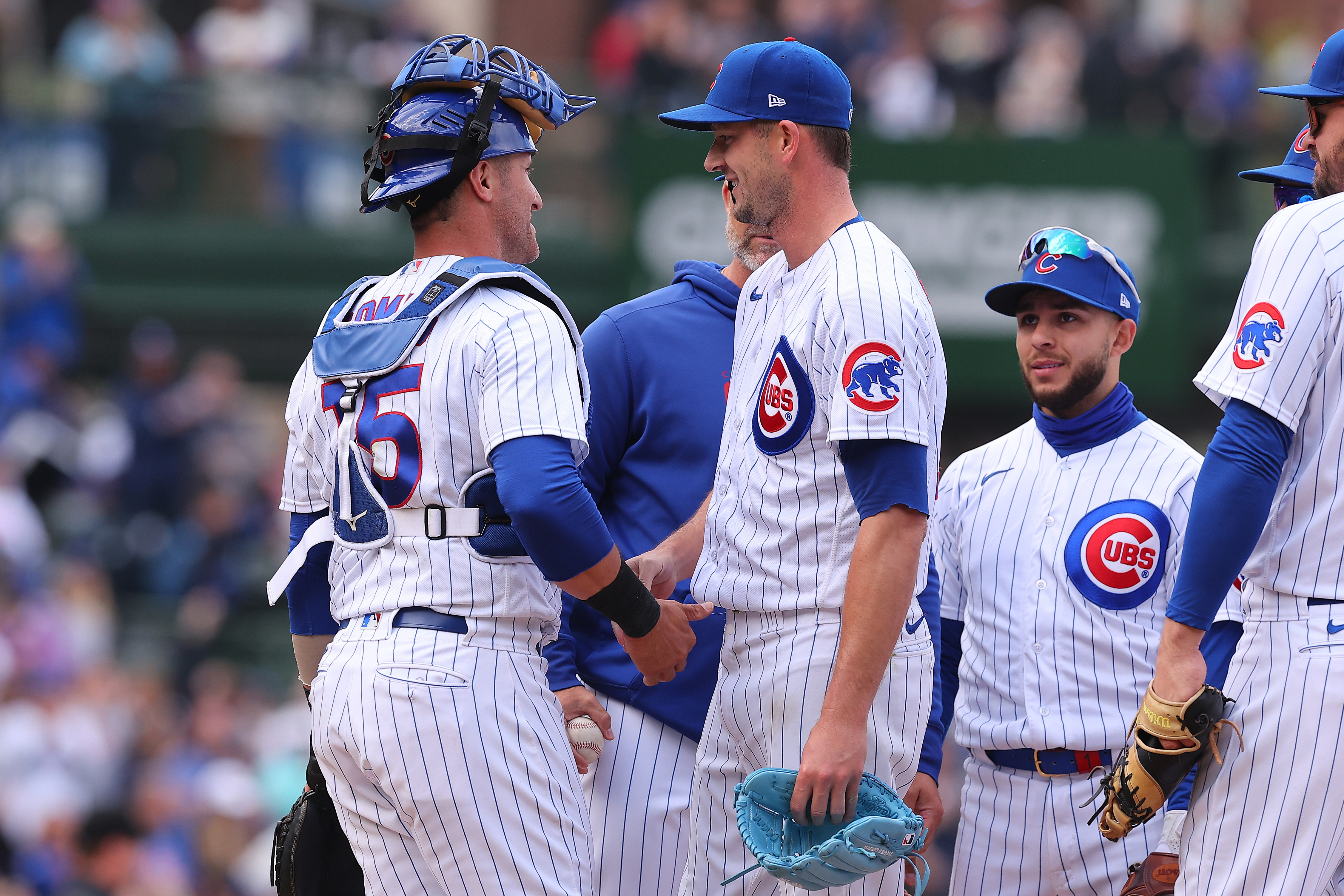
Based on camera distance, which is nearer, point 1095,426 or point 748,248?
point 748,248

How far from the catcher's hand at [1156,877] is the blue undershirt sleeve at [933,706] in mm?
488

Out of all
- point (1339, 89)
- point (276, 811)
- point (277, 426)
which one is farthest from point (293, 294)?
point (1339, 89)

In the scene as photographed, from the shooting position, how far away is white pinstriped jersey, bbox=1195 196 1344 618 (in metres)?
2.93

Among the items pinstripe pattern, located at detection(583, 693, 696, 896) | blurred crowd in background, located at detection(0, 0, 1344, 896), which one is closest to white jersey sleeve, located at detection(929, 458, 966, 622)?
A: pinstripe pattern, located at detection(583, 693, 696, 896)

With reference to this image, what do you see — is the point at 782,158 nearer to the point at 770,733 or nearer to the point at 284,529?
the point at 770,733

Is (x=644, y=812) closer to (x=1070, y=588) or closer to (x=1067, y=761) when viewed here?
(x=1067, y=761)

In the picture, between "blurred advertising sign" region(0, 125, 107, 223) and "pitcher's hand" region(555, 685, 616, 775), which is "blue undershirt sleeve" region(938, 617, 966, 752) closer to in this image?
"pitcher's hand" region(555, 685, 616, 775)

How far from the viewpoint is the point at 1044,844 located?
3.81 metres

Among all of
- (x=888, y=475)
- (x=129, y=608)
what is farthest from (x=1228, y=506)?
(x=129, y=608)

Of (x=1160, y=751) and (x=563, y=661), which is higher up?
(x=1160, y=751)

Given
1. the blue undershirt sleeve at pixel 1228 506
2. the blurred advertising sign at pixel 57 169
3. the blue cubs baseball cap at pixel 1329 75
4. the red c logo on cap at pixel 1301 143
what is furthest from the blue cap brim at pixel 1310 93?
the blurred advertising sign at pixel 57 169

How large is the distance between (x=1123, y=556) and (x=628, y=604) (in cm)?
131

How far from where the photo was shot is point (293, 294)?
13359mm

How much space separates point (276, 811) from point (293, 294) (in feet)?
16.5
